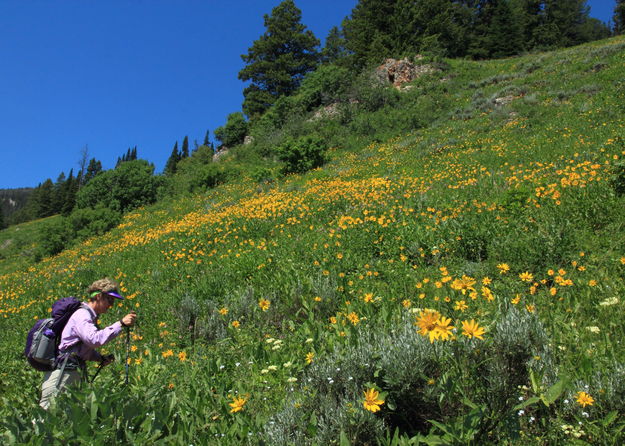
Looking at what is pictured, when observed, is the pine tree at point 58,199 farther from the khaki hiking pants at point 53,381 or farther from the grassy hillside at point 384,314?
the khaki hiking pants at point 53,381

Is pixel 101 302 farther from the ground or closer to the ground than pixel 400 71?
closer to the ground

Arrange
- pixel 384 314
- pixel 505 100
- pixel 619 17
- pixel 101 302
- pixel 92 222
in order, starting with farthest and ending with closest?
pixel 619 17 < pixel 92 222 < pixel 505 100 < pixel 101 302 < pixel 384 314

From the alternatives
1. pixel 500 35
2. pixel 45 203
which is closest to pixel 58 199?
pixel 45 203

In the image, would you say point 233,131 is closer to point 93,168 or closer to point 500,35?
point 500,35

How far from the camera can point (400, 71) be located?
2636 cm

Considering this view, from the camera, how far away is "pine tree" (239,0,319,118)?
3641cm

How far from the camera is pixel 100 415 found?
2.31 metres

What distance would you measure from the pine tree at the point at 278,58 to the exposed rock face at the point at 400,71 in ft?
42.2

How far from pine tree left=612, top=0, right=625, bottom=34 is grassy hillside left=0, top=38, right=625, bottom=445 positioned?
51.4 meters

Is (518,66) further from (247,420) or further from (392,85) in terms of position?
(247,420)

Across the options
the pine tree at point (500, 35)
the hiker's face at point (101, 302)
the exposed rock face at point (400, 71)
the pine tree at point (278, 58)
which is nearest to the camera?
the hiker's face at point (101, 302)

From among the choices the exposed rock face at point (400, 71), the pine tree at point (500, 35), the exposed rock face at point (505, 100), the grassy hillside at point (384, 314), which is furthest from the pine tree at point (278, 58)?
the grassy hillside at point (384, 314)

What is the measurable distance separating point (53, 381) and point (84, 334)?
53cm

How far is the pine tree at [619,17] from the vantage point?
1768 inches
